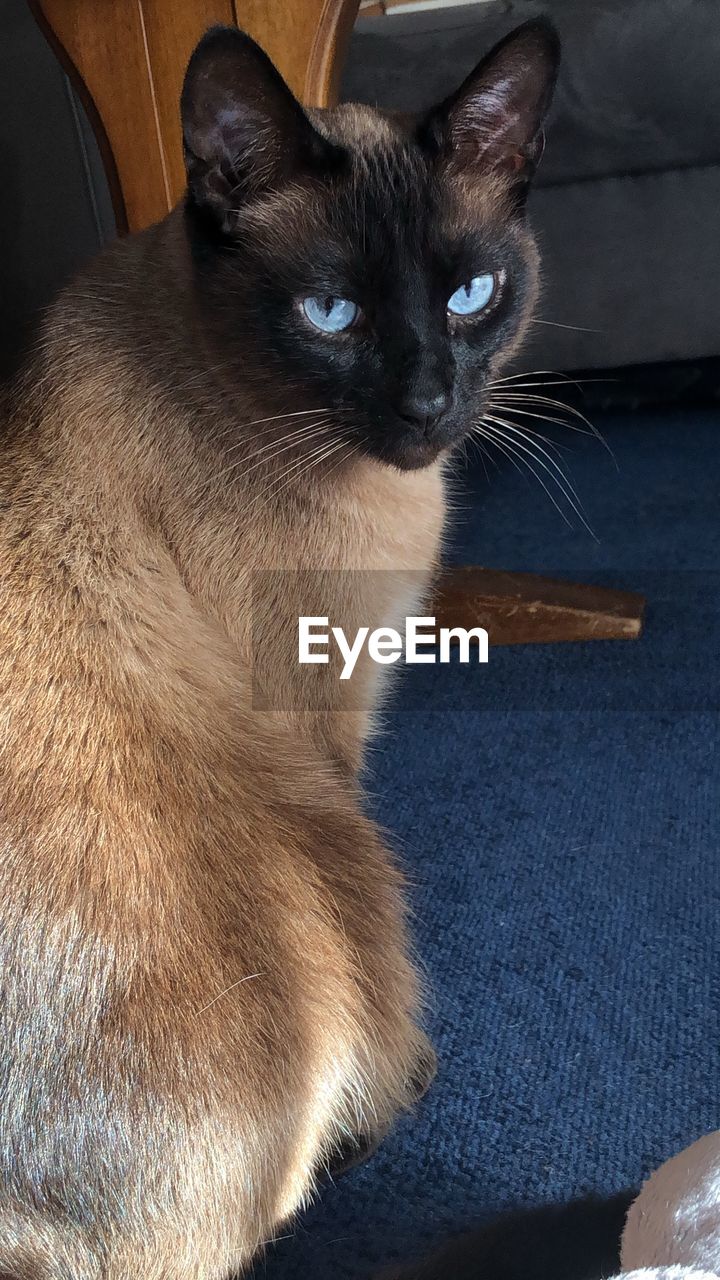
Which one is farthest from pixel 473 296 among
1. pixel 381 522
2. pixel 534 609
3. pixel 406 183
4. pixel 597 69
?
pixel 597 69

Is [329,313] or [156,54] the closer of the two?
[329,313]

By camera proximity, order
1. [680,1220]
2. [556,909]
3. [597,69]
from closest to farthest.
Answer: [680,1220]
[556,909]
[597,69]

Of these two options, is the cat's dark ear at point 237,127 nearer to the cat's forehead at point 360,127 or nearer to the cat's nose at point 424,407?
the cat's forehead at point 360,127

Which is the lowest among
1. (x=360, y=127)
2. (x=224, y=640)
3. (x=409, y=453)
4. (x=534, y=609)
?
(x=534, y=609)

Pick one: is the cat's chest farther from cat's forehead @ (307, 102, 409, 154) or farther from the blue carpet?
the blue carpet

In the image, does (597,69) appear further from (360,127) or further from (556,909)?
(556,909)

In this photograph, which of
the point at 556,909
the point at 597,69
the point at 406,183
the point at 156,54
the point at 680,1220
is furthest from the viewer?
the point at 597,69

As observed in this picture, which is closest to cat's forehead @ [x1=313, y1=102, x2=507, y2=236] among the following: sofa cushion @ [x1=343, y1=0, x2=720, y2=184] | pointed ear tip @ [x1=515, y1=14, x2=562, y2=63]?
pointed ear tip @ [x1=515, y1=14, x2=562, y2=63]

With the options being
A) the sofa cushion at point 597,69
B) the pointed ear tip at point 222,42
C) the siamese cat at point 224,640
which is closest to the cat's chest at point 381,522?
the siamese cat at point 224,640
